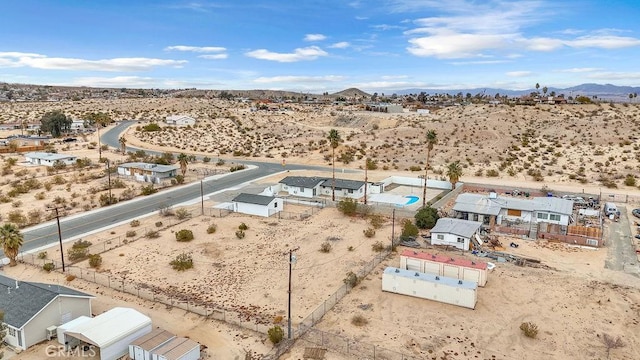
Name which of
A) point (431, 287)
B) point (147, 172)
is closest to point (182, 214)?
point (147, 172)

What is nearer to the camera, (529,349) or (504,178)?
(529,349)

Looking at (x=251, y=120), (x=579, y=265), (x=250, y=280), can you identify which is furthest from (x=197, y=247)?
(x=251, y=120)

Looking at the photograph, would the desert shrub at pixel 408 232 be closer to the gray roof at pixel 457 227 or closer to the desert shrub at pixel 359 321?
the gray roof at pixel 457 227

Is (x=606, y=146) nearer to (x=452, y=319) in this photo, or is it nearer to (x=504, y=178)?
(x=504, y=178)

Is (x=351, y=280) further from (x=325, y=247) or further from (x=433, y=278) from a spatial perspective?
(x=325, y=247)

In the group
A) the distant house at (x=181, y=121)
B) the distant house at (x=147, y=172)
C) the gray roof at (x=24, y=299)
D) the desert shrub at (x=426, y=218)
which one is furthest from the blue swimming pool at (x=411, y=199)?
the distant house at (x=181, y=121)

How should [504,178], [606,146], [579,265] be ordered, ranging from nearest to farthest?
1. [579,265]
2. [504,178]
3. [606,146]
